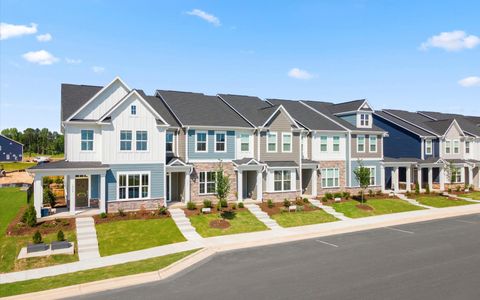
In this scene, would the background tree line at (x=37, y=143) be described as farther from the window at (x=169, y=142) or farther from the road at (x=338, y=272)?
the road at (x=338, y=272)

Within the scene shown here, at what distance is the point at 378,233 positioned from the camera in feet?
75.6

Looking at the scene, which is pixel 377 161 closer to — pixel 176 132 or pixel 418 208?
pixel 418 208

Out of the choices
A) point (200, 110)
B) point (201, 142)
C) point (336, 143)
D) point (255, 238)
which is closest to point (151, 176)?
point (201, 142)

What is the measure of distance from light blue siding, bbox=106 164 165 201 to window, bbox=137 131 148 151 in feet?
4.17

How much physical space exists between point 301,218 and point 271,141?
8.44 m

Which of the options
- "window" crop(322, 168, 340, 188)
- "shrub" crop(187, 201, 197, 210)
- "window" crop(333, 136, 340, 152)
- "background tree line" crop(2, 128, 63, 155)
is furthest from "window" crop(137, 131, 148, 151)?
"background tree line" crop(2, 128, 63, 155)

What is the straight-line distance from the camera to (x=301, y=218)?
86.9 ft

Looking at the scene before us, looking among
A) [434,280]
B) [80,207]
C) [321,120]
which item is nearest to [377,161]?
[321,120]

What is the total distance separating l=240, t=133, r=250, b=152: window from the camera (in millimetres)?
31141

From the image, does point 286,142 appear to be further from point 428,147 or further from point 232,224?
point 428,147

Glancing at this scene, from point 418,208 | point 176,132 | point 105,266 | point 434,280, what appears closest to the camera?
point 434,280

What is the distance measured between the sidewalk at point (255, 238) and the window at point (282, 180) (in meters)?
6.99

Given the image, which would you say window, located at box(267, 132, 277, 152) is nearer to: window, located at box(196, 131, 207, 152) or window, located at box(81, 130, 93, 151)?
window, located at box(196, 131, 207, 152)

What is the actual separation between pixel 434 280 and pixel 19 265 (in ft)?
59.5
